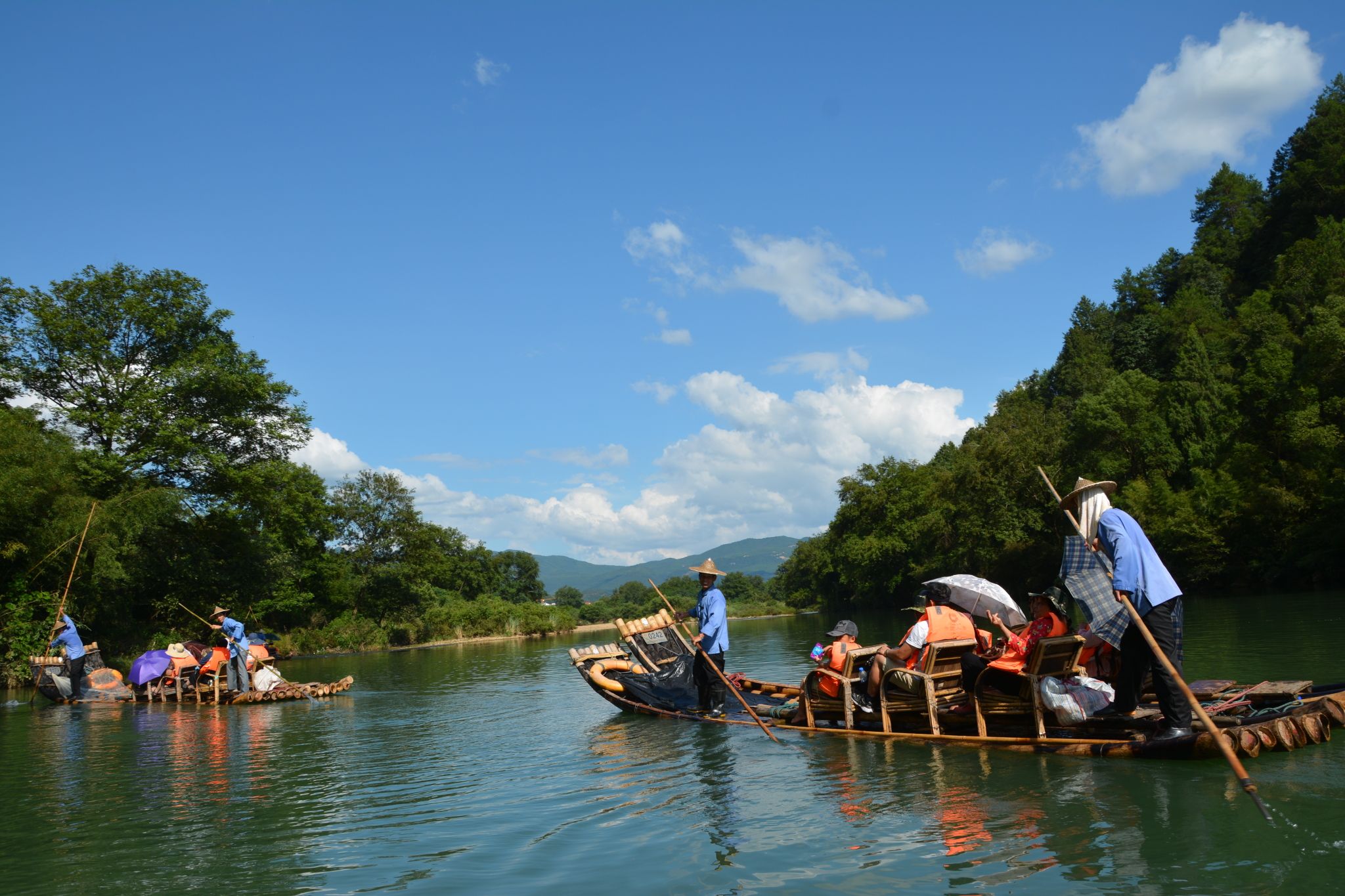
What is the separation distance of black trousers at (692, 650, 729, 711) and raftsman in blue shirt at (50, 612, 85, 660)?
16.3m

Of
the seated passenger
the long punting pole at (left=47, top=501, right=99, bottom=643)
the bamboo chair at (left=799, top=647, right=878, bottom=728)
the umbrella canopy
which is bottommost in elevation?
the bamboo chair at (left=799, top=647, right=878, bottom=728)

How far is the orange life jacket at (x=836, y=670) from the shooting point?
1107cm

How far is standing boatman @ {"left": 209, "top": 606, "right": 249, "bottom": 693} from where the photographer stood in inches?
758

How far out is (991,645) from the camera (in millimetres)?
10320

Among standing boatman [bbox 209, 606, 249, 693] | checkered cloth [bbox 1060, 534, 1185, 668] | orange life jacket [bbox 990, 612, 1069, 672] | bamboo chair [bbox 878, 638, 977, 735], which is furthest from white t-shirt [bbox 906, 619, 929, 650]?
standing boatman [bbox 209, 606, 249, 693]

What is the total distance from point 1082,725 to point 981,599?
2.26 metres

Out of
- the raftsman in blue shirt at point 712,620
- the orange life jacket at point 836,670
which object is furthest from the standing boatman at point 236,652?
the orange life jacket at point 836,670

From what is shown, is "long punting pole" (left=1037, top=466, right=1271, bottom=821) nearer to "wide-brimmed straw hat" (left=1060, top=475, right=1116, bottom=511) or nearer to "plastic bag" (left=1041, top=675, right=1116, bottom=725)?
"wide-brimmed straw hat" (left=1060, top=475, right=1116, bottom=511)

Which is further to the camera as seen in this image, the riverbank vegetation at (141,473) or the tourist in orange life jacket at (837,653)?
the riverbank vegetation at (141,473)

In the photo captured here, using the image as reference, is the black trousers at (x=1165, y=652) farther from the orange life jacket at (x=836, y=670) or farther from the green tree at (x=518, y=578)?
the green tree at (x=518, y=578)

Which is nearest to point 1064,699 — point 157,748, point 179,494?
point 157,748

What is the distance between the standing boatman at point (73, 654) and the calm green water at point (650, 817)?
8.18 m

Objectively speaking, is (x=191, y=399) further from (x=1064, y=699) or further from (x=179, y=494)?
(x=1064, y=699)

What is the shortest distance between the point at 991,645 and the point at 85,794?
10.0 metres
